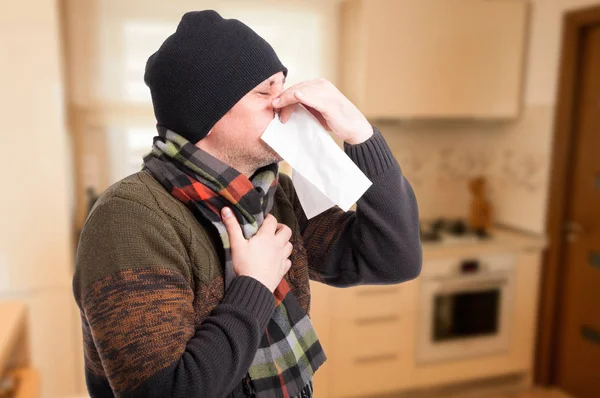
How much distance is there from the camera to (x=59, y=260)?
1949mm

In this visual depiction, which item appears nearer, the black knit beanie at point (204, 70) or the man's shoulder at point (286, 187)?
the black knit beanie at point (204, 70)

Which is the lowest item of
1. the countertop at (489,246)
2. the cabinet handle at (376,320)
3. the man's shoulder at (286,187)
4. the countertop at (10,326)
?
the cabinet handle at (376,320)

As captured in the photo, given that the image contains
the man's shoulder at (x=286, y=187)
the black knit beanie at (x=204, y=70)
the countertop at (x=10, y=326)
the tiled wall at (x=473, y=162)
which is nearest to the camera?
the black knit beanie at (x=204, y=70)

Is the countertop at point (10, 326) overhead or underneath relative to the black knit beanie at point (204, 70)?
underneath

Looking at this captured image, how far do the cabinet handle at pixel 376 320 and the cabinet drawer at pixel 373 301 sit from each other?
0.01 metres

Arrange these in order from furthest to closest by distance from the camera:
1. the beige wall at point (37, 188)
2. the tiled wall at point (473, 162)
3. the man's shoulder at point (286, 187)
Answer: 1. the tiled wall at point (473, 162)
2. the beige wall at point (37, 188)
3. the man's shoulder at point (286, 187)

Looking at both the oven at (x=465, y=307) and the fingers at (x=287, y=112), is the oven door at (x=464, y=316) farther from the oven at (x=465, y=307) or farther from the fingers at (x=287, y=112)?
the fingers at (x=287, y=112)

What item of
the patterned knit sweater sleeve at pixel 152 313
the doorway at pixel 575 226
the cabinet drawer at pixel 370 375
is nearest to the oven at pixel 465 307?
the cabinet drawer at pixel 370 375

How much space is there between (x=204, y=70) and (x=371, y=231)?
378mm

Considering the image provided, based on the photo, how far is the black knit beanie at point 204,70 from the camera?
2.37 feet

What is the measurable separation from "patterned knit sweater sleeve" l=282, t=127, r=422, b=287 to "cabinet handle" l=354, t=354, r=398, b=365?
1.48 metres

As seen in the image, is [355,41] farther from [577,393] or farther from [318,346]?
[577,393]

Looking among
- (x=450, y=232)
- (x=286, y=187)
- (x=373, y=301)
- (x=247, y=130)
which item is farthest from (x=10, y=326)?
(x=450, y=232)

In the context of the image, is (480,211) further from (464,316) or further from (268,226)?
(268,226)
